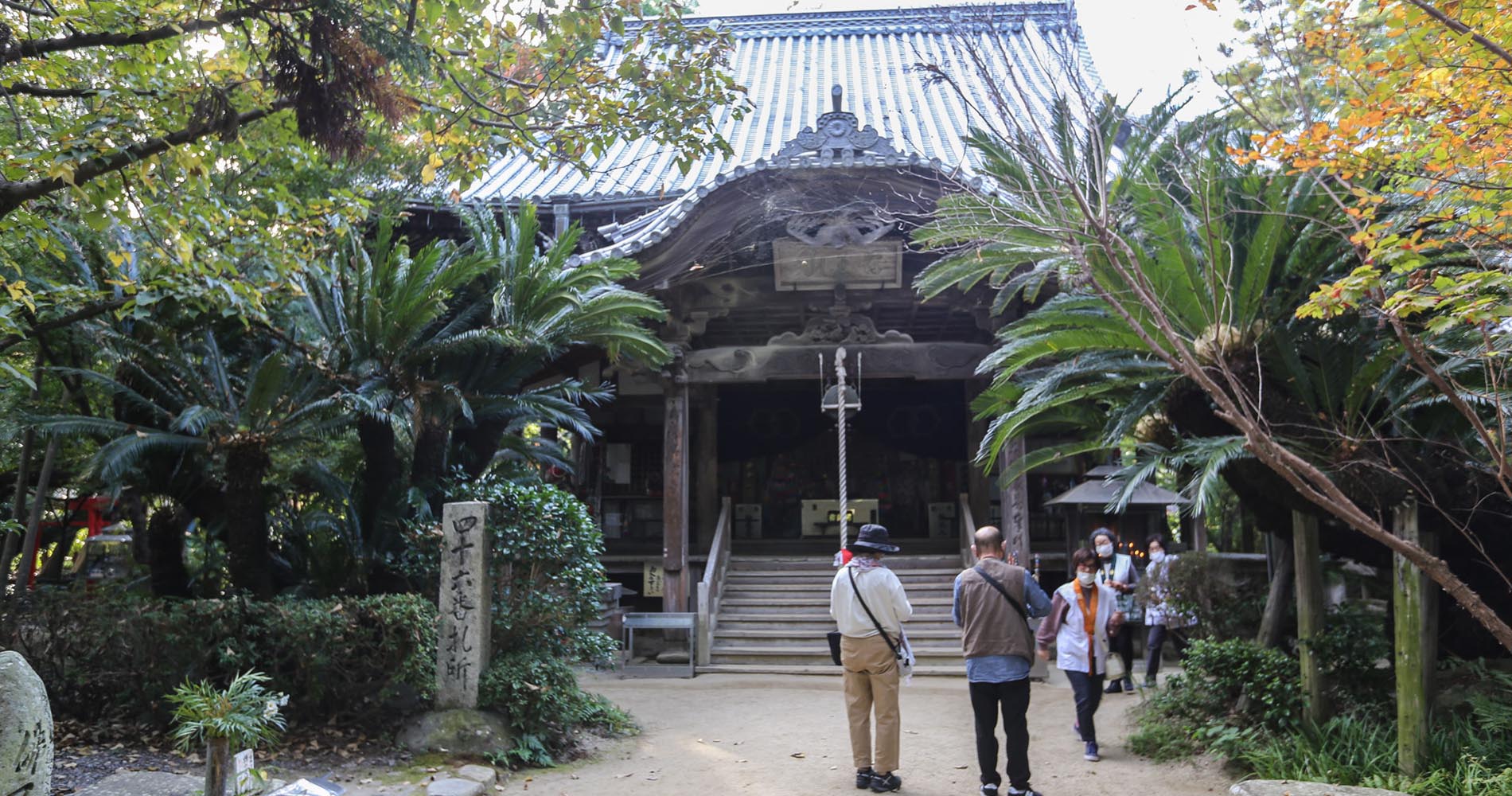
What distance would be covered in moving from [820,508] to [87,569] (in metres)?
11.3

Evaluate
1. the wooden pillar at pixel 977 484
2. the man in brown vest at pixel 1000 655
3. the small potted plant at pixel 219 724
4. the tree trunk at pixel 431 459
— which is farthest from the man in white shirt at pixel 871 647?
the wooden pillar at pixel 977 484

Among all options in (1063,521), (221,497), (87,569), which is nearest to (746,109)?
A: (221,497)

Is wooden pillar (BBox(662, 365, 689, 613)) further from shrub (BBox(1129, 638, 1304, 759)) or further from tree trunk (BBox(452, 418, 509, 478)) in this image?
shrub (BBox(1129, 638, 1304, 759))

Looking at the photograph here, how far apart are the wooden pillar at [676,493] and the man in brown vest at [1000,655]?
7219 millimetres

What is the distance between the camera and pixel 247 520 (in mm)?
8078

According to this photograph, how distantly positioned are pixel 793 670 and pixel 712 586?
5.85 ft

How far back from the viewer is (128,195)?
6098 mm

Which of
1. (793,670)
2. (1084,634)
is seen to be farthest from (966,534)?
(1084,634)

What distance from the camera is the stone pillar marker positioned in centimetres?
759

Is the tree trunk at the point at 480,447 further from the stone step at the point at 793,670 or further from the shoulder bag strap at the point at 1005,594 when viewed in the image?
the shoulder bag strap at the point at 1005,594

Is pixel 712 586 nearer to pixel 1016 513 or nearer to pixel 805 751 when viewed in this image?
pixel 1016 513

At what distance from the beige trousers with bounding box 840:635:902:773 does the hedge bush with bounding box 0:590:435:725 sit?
10.2 feet

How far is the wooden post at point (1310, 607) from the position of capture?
274 inches

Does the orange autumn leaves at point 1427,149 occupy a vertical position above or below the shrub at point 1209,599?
above
